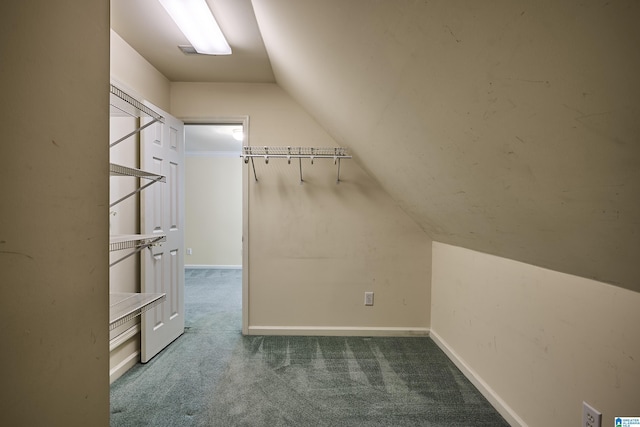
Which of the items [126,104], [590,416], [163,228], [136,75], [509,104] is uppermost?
[136,75]

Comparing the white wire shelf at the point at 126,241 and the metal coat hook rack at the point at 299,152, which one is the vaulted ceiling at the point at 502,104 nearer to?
the metal coat hook rack at the point at 299,152

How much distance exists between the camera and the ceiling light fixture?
1512 millimetres

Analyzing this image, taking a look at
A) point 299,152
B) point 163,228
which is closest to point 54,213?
point 163,228

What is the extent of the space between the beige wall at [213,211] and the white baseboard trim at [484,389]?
13.9ft

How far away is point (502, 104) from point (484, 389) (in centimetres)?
178

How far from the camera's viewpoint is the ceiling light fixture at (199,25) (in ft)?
4.96

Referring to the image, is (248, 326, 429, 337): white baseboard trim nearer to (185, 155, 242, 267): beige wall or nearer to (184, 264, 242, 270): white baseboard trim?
(184, 264, 242, 270): white baseboard trim

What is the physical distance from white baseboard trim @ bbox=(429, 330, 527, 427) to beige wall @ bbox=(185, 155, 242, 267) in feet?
13.9

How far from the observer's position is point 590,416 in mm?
1086

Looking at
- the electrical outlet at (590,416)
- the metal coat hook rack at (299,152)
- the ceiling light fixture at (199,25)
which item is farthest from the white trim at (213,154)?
the electrical outlet at (590,416)

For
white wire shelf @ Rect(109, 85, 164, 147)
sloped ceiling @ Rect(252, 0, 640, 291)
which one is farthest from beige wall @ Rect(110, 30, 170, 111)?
sloped ceiling @ Rect(252, 0, 640, 291)

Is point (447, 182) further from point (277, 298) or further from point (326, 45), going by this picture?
point (277, 298)

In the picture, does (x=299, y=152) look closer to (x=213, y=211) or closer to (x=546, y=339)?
(x=546, y=339)

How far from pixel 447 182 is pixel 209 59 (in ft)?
6.39
